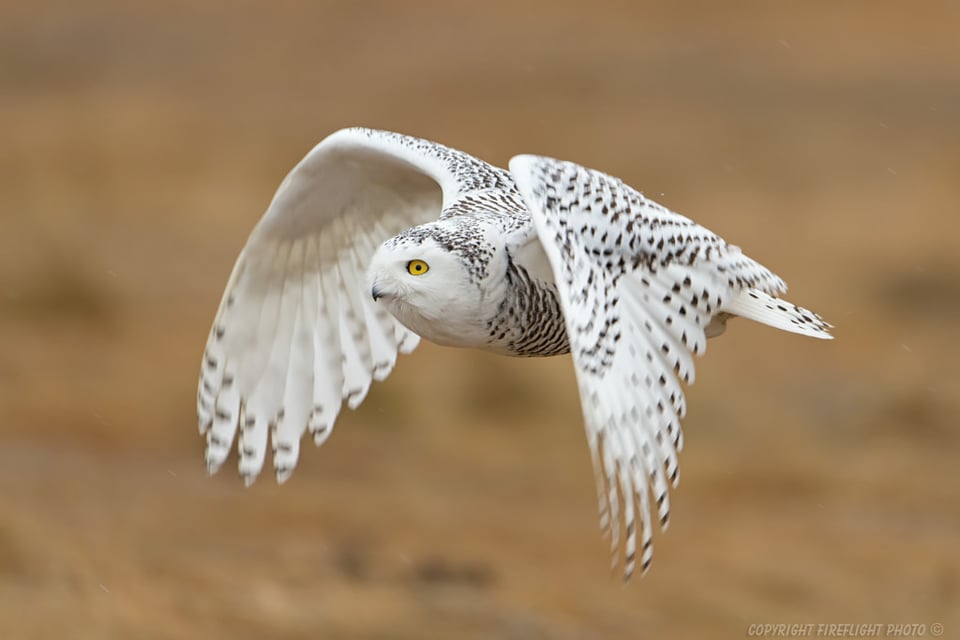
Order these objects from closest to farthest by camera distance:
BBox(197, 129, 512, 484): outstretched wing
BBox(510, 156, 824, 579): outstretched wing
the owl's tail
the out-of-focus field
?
BBox(510, 156, 824, 579): outstretched wing → the owl's tail → BBox(197, 129, 512, 484): outstretched wing → the out-of-focus field

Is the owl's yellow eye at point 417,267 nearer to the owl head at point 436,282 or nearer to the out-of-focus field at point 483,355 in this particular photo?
the owl head at point 436,282

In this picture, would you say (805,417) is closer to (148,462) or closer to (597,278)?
(148,462)

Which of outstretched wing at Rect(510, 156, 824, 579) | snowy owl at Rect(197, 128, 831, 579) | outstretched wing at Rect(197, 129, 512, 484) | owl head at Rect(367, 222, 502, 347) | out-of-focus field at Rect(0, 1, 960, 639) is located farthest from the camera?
out-of-focus field at Rect(0, 1, 960, 639)

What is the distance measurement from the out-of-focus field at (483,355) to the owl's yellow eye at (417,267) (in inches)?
311

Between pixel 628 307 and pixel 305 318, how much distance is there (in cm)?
212

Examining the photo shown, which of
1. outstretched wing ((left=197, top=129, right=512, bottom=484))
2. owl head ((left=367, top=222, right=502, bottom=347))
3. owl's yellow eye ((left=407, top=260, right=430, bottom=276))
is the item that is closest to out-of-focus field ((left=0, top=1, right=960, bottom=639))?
outstretched wing ((left=197, top=129, right=512, bottom=484))

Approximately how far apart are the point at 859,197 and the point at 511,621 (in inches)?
338

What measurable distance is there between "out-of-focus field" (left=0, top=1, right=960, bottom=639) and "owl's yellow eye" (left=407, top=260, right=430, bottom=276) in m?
7.90

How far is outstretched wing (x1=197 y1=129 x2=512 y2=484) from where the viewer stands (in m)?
7.73

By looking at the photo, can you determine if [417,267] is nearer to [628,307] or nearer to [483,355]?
→ [628,307]

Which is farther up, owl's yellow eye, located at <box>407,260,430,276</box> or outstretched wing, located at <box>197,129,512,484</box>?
owl's yellow eye, located at <box>407,260,430,276</box>

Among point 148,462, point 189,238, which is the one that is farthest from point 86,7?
point 148,462

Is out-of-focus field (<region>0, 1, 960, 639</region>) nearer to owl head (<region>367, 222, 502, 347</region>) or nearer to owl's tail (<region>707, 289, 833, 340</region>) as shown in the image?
owl's tail (<region>707, 289, 833, 340</region>)

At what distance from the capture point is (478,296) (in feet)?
20.8
